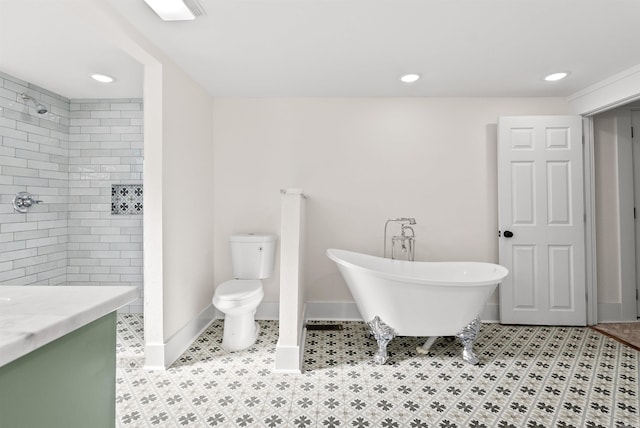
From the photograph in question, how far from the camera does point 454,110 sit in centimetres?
308

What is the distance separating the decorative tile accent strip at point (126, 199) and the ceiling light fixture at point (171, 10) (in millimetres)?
1904

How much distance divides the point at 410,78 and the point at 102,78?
2649mm

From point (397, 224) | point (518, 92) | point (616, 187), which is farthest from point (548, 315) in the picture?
point (518, 92)

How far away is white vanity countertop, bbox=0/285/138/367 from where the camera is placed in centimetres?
52

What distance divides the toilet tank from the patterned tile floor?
1.99 feet

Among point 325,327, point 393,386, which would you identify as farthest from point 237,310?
point 393,386

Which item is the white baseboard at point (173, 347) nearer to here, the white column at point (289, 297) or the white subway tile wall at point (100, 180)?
the white column at point (289, 297)

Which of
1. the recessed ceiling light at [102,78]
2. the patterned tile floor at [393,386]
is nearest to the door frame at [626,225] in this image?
the patterned tile floor at [393,386]

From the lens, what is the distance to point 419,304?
7.08ft

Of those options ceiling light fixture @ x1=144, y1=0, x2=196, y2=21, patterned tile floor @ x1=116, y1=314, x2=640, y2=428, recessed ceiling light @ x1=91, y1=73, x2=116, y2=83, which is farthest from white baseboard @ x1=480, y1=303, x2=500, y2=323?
recessed ceiling light @ x1=91, y1=73, x2=116, y2=83

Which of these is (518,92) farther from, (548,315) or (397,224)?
(548,315)

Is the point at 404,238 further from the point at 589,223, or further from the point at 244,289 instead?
the point at 589,223

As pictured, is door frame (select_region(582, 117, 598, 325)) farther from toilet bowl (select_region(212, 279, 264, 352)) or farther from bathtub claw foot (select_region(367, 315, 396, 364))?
toilet bowl (select_region(212, 279, 264, 352))

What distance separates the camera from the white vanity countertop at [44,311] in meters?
0.52
